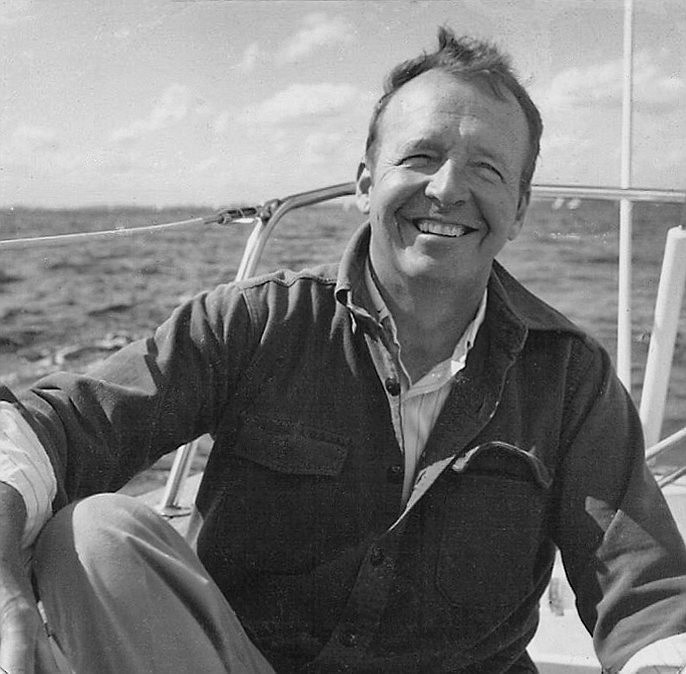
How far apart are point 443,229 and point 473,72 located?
21 cm

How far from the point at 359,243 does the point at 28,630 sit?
70cm

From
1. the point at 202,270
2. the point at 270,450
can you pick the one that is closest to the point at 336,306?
the point at 270,450

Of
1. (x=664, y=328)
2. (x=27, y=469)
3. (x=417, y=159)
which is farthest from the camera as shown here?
(x=664, y=328)

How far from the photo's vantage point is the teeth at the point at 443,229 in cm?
130

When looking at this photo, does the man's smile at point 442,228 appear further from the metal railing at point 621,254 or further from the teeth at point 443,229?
the metal railing at point 621,254

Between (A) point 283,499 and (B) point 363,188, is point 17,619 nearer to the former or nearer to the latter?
(A) point 283,499

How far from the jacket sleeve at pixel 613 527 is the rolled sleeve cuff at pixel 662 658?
0.02m

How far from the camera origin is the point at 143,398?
121 cm

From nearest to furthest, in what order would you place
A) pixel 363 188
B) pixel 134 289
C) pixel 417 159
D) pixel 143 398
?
pixel 143 398, pixel 417 159, pixel 363 188, pixel 134 289

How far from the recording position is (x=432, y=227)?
51.2 inches

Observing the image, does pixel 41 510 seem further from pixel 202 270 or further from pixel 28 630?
pixel 202 270

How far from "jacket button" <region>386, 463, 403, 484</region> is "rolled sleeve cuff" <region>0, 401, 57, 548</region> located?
40 cm

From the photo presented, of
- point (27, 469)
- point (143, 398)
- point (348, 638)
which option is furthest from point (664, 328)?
point (27, 469)

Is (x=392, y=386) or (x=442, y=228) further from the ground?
(x=442, y=228)
